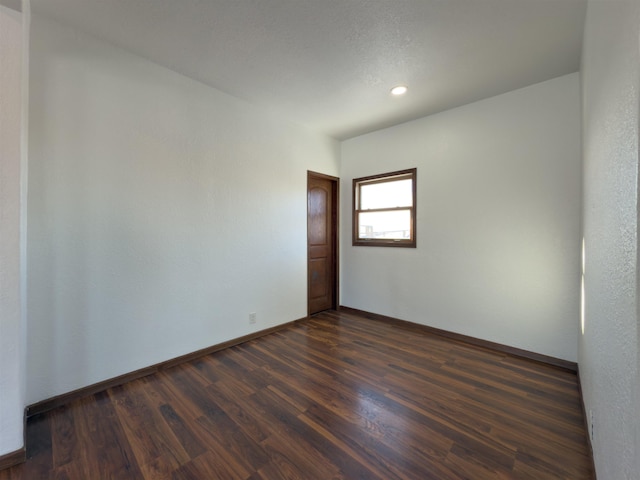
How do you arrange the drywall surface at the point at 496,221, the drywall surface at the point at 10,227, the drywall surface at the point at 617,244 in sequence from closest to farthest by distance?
the drywall surface at the point at 617,244, the drywall surface at the point at 10,227, the drywall surface at the point at 496,221

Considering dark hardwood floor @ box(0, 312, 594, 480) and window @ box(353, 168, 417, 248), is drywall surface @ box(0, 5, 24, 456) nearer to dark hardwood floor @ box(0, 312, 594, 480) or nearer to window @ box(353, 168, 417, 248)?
dark hardwood floor @ box(0, 312, 594, 480)

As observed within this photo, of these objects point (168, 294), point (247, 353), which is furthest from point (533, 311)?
point (168, 294)

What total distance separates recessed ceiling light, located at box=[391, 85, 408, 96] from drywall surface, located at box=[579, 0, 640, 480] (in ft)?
5.28

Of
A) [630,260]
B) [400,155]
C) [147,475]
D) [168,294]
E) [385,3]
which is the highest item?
[385,3]

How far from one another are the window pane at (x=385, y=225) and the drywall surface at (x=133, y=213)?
1536 mm

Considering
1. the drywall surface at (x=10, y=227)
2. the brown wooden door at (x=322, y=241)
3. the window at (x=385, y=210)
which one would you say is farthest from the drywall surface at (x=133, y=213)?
the window at (x=385, y=210)

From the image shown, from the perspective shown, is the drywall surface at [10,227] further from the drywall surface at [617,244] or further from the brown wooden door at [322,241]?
the brown wooden door at [322,241]

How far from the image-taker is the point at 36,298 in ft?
6.20

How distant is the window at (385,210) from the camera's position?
3670 millimetres

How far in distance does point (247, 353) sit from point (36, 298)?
1.74 m

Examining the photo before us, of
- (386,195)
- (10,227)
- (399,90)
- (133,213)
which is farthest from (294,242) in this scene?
(10,227)

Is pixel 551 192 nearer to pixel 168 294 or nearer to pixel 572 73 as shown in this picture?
pixel 572 73

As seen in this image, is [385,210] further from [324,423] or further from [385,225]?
[324,423]

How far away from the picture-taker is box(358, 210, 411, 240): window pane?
373 cm
